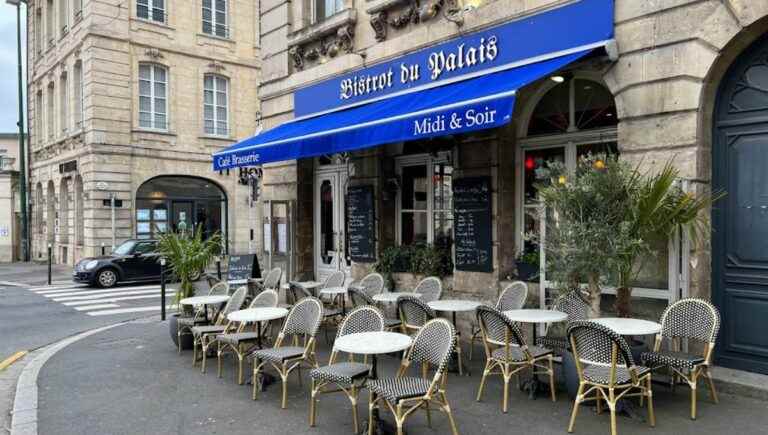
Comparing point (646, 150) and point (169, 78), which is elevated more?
point (169, 78)

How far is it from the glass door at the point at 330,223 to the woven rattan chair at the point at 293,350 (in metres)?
4.35

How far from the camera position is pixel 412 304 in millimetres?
6016

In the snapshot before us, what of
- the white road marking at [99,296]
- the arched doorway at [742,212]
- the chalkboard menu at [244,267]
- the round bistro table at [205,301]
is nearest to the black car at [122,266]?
the white road marking at [99,296]

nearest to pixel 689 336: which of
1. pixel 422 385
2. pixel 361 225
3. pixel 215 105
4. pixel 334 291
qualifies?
pixel 422 385

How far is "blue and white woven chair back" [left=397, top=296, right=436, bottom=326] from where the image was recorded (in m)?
5.86

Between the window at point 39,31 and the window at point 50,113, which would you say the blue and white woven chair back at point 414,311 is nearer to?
the window at point 50,113

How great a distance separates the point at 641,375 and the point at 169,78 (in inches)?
842

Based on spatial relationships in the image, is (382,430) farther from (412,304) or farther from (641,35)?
(641,35)

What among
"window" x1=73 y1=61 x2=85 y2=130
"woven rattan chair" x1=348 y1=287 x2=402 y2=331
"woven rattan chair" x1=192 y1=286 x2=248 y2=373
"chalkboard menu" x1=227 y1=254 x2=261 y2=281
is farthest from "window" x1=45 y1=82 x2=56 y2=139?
"woven rattan chair" x1=348 y1=287 x2=402 y2=331

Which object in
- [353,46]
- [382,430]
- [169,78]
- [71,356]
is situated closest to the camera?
[382,430]

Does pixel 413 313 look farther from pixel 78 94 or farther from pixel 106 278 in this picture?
pixel 78 94

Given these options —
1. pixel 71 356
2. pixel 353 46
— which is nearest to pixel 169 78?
pixel 353 46

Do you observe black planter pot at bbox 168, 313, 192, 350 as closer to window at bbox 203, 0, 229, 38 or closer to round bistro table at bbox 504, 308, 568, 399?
round bistro table at bbox 504, 308, 568, 399

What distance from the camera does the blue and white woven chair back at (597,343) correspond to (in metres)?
4.23
